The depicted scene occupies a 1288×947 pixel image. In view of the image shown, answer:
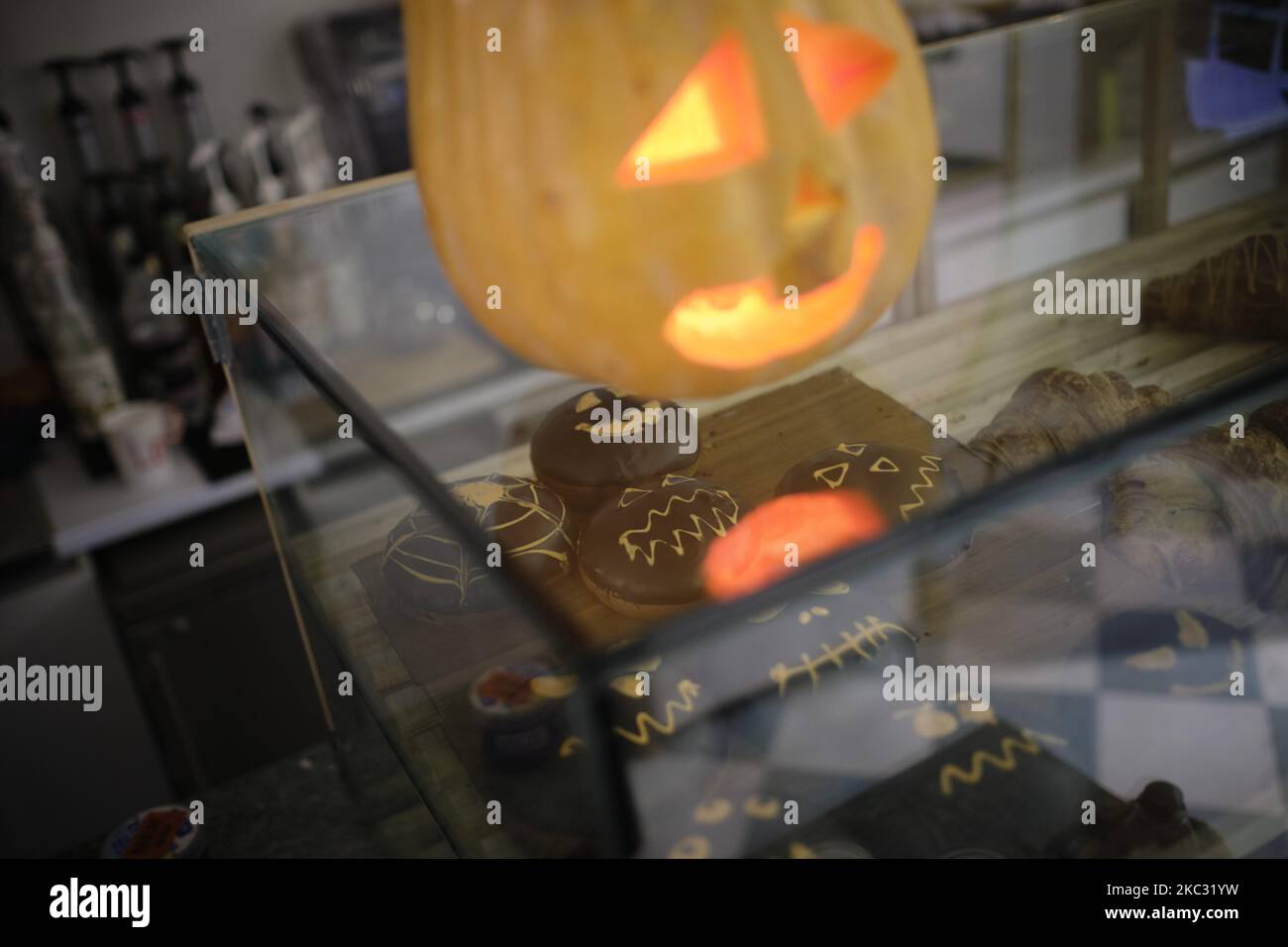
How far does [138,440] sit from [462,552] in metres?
1.37

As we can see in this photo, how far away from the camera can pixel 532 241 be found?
63 centimetres

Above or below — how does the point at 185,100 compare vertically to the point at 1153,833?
above

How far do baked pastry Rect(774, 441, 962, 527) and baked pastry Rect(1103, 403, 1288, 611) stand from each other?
0.13 metres

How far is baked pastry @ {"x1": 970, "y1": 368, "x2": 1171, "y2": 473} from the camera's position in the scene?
2.67 feet

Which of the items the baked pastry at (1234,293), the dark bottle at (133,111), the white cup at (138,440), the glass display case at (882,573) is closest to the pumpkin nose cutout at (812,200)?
the glass display case at (882,573)

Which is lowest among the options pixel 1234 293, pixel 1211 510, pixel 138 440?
pixel 138 440

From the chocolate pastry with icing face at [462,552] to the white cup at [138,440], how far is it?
1.14 m

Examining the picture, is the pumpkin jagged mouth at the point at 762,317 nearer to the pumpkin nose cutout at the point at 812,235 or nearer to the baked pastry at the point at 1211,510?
the pumpkin nose cutout at the point at 812,235

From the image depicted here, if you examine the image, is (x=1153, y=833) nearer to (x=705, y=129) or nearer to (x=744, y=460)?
(x=744, y=460)

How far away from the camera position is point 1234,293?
3.20 feet

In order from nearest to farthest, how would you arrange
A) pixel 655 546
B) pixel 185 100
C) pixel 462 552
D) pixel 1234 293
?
pixel 462 552 → pixel 655 546 → pixel 1234 293 → pixel 185 100

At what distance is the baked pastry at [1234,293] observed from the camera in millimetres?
899

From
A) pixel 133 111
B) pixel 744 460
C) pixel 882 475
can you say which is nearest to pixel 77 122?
pixel 133 111
